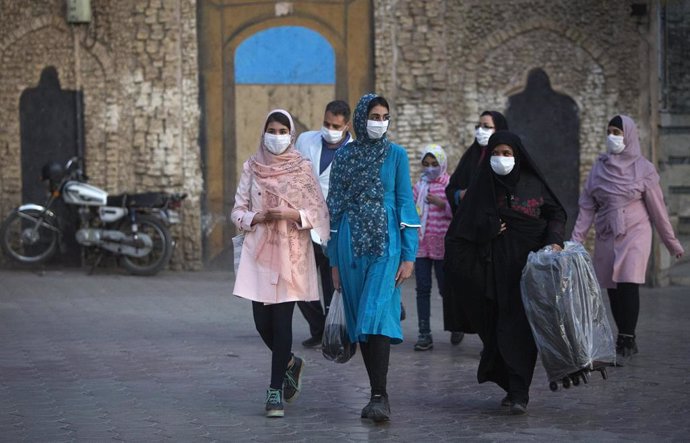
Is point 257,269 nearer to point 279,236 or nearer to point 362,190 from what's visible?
point 279,236

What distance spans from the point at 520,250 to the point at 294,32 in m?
7.99

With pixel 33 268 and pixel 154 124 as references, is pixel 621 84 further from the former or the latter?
pixel 33 268

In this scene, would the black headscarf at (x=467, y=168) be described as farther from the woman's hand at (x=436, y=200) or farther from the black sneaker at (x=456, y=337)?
the black sneaker at (x=456, y=337)

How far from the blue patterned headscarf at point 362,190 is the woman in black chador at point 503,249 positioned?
0.57 m

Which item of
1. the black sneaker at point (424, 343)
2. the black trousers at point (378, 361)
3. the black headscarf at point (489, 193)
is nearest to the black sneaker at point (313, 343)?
the black sneaker at point (424, 343)

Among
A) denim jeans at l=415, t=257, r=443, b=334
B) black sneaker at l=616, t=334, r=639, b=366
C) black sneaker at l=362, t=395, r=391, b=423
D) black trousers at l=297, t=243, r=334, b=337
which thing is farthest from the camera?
denim jeans at l=415, t=257, r=443, b=334

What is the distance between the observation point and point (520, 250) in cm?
704

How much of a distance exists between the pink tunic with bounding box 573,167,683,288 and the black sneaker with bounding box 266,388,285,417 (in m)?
2.96

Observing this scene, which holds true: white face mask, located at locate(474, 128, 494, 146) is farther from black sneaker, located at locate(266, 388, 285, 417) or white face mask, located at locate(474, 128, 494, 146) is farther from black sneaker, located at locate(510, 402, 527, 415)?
black sneaker, located at locate(266, 388, 285, 417)

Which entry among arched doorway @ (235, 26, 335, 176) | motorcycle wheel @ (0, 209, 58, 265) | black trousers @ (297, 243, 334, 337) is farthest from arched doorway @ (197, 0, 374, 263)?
black trousers @ (297, 243, 334, 337)

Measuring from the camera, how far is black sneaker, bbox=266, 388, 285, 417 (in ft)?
22.3

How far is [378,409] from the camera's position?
665 centimetres

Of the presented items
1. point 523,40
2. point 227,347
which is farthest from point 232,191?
point 227,347

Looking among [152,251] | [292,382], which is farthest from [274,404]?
[152,251]
